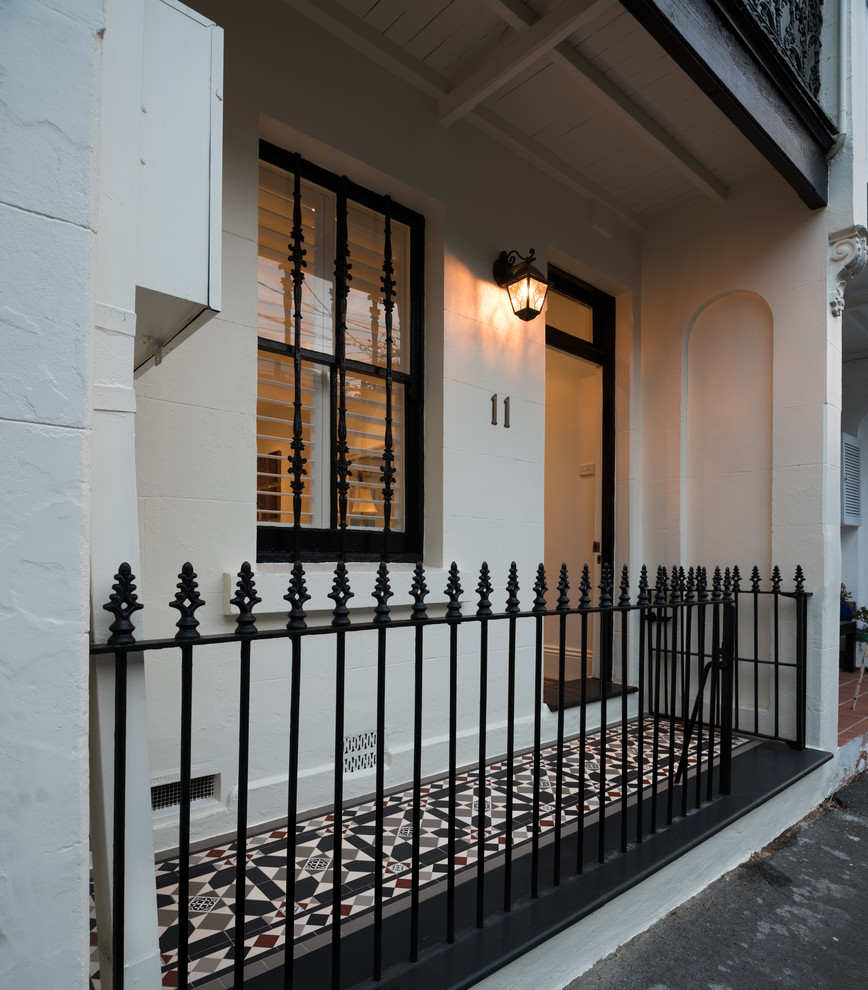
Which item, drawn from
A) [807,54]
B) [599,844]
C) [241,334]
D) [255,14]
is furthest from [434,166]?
[599,844]

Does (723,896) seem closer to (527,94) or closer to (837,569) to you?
(837,569)

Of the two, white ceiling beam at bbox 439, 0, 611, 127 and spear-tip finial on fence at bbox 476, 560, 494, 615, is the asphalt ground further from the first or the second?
white ceiling beam at bbox 439, 0, 611, 127

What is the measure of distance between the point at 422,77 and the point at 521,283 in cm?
113

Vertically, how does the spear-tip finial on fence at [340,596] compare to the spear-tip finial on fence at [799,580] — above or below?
above

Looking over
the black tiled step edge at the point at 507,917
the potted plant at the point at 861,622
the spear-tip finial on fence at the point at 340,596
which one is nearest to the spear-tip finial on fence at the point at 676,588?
the black tiled step edge at the point at 507,917

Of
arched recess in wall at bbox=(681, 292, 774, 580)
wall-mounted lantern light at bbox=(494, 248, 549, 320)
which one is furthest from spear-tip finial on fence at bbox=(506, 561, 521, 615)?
arched recess in wall at bbox=(681, 292, 774, 580)

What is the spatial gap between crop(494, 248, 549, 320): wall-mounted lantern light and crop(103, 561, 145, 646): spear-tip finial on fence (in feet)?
9.82

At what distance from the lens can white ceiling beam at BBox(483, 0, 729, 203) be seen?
288 centimetres

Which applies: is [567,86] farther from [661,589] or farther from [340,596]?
[340,596]

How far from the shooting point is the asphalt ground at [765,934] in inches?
80.2

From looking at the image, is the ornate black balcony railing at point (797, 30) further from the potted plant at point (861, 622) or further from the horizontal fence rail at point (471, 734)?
the potted plant at point (861, 622)

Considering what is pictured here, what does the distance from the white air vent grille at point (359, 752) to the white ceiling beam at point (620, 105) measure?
3284 millimetres

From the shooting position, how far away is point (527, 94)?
11.6ft

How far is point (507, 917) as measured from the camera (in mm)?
1844
